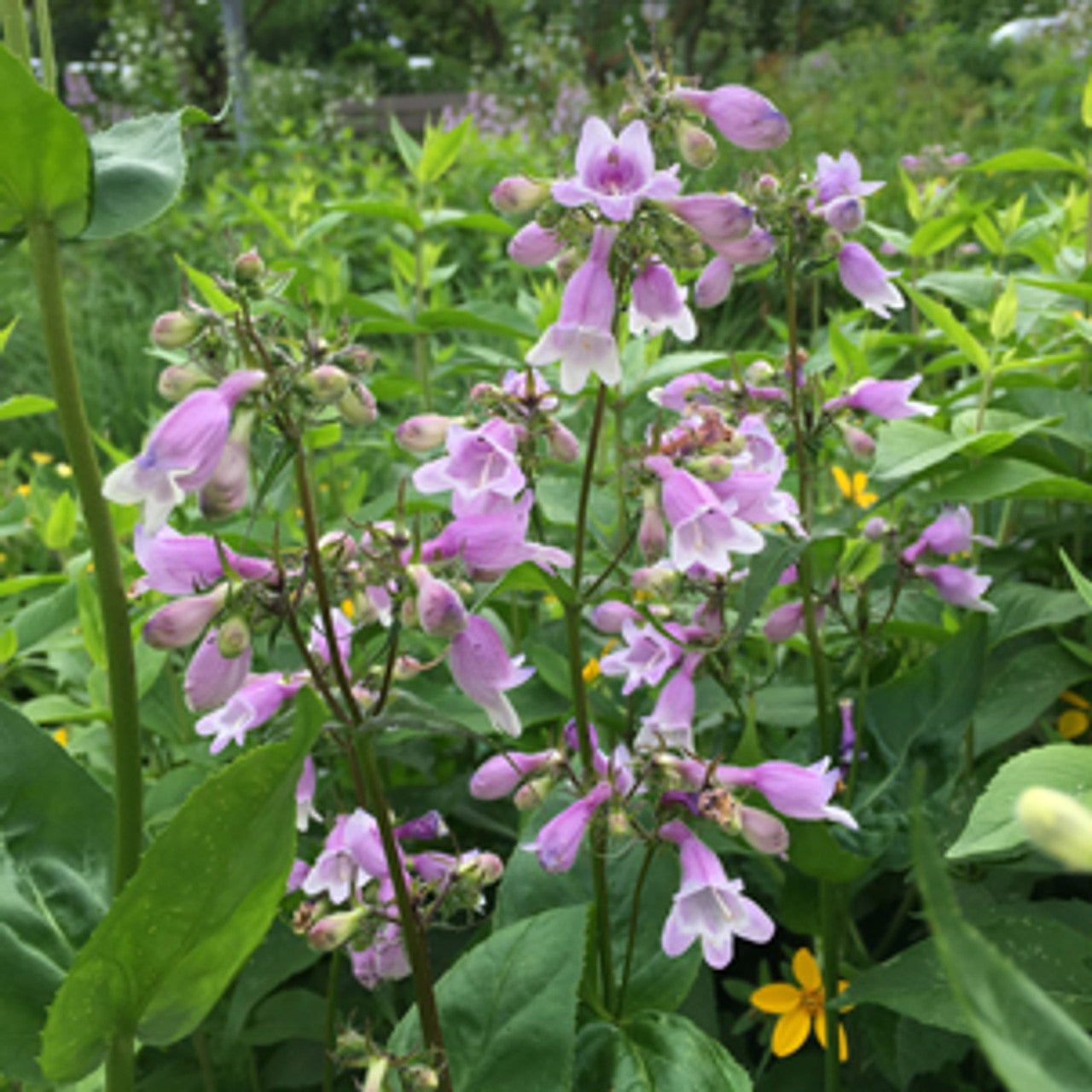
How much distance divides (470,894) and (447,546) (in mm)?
395

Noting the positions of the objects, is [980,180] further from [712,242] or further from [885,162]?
[712,242]

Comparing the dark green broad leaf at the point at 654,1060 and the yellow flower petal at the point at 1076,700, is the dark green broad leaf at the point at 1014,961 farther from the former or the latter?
the yellow flower petal at the point at 1076,700

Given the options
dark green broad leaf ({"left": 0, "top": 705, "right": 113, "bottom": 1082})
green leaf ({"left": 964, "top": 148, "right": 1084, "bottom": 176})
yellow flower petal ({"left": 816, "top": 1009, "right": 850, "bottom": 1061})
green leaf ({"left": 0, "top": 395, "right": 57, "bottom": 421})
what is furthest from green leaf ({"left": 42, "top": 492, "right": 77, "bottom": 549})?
green leaf ({"left": 964, "top": 148, "right": 1084, "bottom": 176})

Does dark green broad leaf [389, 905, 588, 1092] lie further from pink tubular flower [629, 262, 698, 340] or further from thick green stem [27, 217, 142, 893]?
pink tubular flower [629, 262, 698, 340]

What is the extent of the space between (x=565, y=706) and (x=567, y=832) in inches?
24.1

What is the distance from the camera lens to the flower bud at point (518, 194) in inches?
45.5

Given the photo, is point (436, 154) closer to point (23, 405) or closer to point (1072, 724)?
point (23, 405)

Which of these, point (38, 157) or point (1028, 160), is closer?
point (38, 157)

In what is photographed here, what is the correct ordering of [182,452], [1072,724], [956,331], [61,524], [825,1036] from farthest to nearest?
[61,524] < [1072,724] < [956,331] < [825,1036] < [182,452]

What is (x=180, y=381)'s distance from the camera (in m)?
0.93

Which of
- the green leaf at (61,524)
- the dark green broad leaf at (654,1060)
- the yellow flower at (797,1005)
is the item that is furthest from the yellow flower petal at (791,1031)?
the green leaf at (61,524)

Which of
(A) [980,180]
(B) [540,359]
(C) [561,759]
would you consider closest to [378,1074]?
(C) [561,759]

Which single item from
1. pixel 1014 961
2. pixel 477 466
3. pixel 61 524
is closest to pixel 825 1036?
pixel 1014 961

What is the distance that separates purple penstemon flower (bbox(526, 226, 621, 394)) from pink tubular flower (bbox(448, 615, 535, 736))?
0.88 ft
